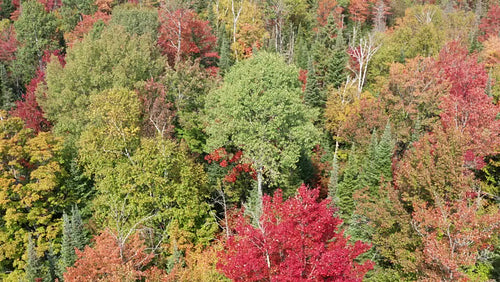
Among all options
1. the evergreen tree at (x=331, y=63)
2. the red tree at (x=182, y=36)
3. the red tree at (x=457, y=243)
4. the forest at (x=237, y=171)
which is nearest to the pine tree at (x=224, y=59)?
the forest at (x=237, y=171)

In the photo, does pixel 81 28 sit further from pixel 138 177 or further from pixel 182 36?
pixel 138 177

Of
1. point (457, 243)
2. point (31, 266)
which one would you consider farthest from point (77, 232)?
point (457, 243)

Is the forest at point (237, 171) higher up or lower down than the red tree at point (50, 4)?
lower down

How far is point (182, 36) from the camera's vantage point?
4359cm

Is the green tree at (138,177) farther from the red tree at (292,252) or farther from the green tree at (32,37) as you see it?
the green tree at (32,37)

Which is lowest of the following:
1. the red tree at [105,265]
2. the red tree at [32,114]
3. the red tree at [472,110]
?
the red tree at [105,265]

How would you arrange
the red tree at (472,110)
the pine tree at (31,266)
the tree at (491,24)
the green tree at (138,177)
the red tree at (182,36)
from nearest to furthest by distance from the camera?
the pine tree at (31,266) → the green tree at (138,177) → the red tree at (472,110) → the red tree at (182,36) → the tree at (491,24)

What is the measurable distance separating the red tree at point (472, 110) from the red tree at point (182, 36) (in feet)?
87.0

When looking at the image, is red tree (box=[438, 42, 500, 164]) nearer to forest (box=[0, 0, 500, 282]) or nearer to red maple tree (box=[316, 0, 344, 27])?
forest (box=[0, 0, 500, 282])

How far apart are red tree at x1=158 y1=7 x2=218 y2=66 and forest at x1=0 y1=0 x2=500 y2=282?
0.21 metres

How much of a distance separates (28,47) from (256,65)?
119 ft

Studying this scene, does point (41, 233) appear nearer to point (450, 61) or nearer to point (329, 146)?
point (329, 146)

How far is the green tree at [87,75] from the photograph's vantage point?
106 ft

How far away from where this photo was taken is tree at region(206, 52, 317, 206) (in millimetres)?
27328
